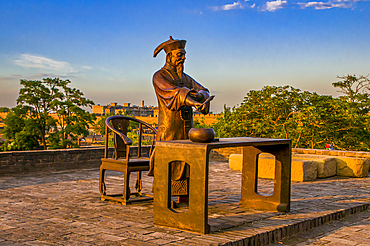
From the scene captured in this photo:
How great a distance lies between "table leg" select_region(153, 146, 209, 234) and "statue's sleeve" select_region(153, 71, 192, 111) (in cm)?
74

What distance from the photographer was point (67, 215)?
4.72 m

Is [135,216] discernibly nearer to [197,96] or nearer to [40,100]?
[197,96]

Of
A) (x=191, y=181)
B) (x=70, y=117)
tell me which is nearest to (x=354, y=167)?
(x=191, y=181)

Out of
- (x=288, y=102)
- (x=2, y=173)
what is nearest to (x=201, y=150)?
(x=2, y=173)

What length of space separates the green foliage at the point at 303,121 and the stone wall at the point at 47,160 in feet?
22.4

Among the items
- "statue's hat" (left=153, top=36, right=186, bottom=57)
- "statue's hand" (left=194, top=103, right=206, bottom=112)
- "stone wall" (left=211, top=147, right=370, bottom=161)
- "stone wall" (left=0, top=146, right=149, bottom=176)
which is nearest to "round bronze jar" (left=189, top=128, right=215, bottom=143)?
"statue's hand" (left=194, top=103, right=206, bottom=112)

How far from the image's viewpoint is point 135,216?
473 cm

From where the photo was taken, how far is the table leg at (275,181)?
5.05 metres

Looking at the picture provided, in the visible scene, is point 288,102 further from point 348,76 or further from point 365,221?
point 348,76

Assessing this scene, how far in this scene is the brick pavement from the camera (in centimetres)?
373

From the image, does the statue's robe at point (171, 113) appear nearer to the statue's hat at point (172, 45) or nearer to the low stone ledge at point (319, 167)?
the statue's hat at point (172, 45)

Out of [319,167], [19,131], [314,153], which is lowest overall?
[319,167]

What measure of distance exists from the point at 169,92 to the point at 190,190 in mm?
1390

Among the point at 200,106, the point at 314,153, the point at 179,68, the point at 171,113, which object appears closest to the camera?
the point at 200,106
